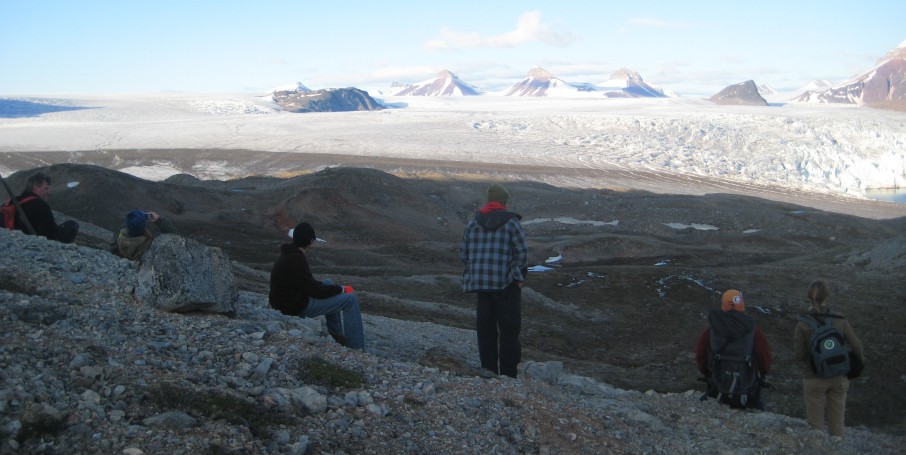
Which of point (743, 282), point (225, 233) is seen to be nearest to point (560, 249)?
point (743, 282)

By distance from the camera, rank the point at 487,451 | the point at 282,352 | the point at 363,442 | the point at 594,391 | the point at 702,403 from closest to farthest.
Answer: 1. the point at 363,442
2. the point at 487,451
3. the point at 282,352
4. the point at 702,403
5. the point at 594,391

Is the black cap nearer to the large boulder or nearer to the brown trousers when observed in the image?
the large boulder

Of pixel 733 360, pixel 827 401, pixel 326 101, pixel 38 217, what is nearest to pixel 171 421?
pixel 733 360

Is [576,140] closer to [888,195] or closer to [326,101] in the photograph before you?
[888,195]

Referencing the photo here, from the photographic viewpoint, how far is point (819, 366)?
20.8ft

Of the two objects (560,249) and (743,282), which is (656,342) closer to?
(743,282)

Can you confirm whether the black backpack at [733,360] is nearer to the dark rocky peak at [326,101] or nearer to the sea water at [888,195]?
the sea water at [888,195]

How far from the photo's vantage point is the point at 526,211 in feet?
115

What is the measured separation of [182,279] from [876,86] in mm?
176237

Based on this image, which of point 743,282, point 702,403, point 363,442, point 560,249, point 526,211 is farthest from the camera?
point 526,211

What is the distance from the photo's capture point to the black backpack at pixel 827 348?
6258 millimetres

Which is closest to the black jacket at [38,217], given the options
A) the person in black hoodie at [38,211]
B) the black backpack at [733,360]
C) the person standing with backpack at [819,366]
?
the person in black hoodie at [38,211]

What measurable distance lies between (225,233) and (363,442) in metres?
20.6

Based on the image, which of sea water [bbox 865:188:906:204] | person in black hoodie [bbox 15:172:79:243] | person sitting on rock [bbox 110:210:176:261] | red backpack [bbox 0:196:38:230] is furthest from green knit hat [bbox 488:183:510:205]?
sea water [bbox 865:188:906:204]
